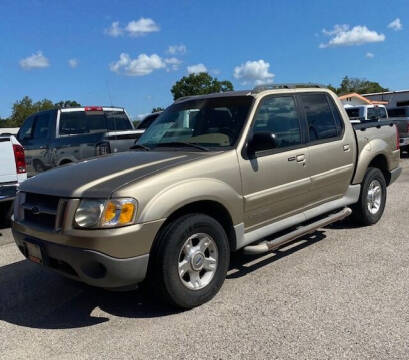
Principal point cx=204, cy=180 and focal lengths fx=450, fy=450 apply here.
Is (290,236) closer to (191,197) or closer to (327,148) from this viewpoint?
(327,148)

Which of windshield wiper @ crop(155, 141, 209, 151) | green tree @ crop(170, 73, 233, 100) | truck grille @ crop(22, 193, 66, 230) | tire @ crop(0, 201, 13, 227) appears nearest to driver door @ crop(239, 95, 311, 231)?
windshield wiper @ crop(155, 141, 209, 151)

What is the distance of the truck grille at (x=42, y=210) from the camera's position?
3.51 meters

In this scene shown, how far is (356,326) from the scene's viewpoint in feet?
Answer: 10.9

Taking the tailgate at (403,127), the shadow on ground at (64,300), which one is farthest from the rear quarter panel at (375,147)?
the tailgate at (403,127)

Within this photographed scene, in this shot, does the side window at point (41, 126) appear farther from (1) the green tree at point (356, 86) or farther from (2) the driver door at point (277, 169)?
(1) the green tree at point (356, 86)

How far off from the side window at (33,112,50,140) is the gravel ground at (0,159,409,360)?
5.12m

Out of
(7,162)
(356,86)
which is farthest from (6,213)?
(356,86)

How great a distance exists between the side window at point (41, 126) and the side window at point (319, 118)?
248 inches

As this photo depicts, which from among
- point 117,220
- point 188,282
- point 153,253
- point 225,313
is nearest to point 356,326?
point 225,313

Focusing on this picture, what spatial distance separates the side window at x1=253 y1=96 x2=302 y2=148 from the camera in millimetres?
4483

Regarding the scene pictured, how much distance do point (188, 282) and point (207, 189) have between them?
79 cm

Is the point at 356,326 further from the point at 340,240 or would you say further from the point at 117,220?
the point at 340,240

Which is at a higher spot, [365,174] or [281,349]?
[365,174]

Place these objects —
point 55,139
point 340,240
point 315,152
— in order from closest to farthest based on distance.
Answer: point 315,152
point 340,240
point 55,139
